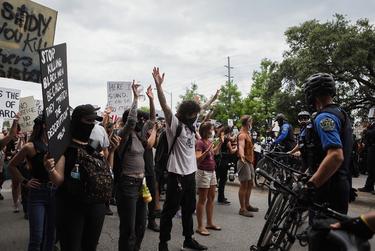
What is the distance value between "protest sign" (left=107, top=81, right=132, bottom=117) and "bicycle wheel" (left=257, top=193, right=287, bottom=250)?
449cm

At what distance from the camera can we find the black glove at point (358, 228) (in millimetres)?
1958

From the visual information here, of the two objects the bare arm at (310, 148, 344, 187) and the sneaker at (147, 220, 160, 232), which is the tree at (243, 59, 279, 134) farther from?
the bare arm at (310, 148, 344, 187)

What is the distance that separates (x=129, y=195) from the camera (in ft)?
14.6

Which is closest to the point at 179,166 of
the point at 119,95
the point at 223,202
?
the point at 119,95

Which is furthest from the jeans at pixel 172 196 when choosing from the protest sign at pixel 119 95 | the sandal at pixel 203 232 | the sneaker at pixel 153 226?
the protest sign at pixel 119 95

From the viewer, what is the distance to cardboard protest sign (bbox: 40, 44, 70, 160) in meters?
3.27

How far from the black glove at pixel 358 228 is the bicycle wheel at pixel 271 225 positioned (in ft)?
6.13

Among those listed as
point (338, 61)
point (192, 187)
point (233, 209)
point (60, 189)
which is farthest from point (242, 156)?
point (338, 61)

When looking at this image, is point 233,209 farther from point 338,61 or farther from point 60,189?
point 338,61

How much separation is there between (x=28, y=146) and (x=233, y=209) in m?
5.15

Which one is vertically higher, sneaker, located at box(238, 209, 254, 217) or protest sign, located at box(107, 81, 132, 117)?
protest sign, located at box(107, 81, 132, 117)

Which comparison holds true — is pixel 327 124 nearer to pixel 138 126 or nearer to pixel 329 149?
pixel 329 149

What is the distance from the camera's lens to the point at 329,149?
3.21 m

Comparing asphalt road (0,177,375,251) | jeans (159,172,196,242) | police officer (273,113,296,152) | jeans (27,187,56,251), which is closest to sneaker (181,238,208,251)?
asphalt road (0,177,375,251)
